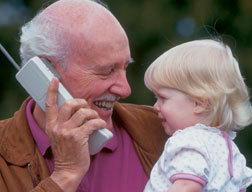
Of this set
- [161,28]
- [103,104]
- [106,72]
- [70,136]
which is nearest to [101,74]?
[106,72]

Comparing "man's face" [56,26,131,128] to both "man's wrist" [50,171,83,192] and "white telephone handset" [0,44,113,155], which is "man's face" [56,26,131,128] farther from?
"man's wrist" [50,171,83,192]

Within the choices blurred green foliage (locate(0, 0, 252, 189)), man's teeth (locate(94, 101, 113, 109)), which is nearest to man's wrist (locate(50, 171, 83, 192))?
man's teeth (locate(94, 101, 113, 109))

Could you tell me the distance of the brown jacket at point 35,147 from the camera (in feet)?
14.7

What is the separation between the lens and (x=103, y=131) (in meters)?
4.40

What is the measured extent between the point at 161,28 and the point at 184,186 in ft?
11.7

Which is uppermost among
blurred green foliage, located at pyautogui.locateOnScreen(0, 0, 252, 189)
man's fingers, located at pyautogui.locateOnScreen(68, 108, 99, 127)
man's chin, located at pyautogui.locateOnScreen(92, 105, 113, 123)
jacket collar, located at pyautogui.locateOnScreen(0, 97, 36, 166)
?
man's fingers, located at pyautogui.locateOnScreen(68, 108, 99, 127)

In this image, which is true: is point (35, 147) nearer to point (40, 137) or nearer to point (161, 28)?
point (40, 137)

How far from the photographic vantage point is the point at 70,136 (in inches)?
171

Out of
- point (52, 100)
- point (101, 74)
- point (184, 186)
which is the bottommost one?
point (184, 186)

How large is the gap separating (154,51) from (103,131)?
312 centimetres

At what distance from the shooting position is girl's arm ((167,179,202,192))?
4.10m

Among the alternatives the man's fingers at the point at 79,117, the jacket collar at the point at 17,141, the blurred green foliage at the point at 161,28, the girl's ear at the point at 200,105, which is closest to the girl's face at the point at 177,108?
the girl's ear at the point at 200,105

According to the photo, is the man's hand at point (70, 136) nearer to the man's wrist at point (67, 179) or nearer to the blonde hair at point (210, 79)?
the man's wrist at point (67, 179)

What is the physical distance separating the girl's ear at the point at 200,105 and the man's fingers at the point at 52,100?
0.55 m
